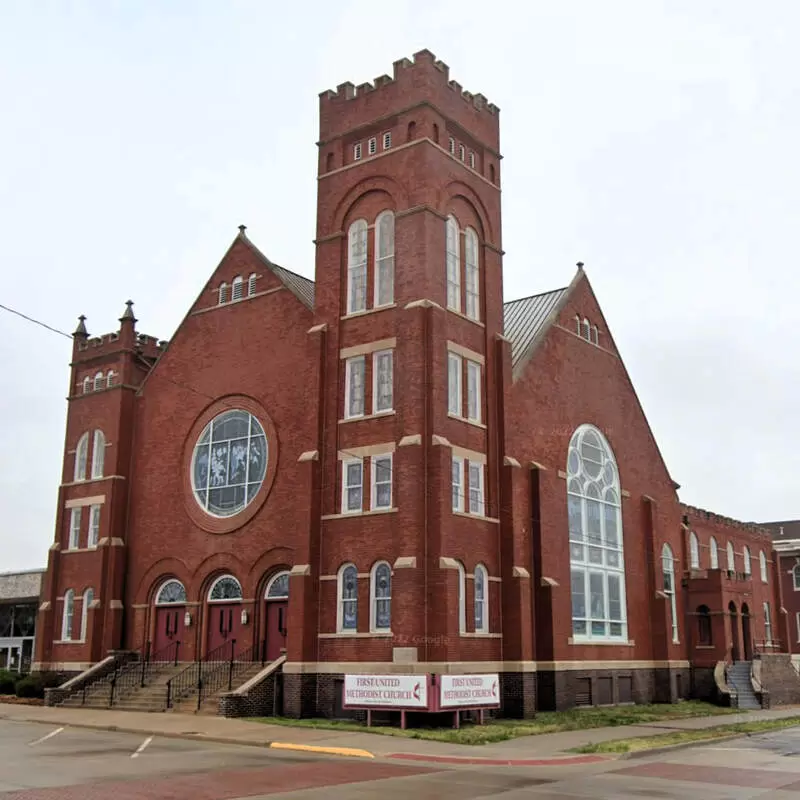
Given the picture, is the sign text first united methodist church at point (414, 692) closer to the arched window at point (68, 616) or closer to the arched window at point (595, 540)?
the arched window at point (595, 540)

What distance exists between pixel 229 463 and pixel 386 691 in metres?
12.4

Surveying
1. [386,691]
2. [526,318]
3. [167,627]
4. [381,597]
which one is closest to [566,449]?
[526,318]

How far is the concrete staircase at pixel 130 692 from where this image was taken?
101ft

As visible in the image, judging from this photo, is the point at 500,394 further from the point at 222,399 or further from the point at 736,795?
the point at 736,795

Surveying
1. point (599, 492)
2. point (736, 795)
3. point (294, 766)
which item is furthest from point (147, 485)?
point (736, 795)

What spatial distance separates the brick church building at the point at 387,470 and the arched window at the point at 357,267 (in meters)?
0.10

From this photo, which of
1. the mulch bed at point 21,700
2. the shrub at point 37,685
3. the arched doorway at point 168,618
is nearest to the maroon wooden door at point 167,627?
the arched doorway at point 168,618

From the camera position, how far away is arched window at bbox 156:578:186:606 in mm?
35438

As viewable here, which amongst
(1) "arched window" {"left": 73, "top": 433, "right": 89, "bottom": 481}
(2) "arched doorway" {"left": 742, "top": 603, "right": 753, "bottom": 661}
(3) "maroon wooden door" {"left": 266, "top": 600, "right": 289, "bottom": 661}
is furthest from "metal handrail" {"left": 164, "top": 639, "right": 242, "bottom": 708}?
(2) "arched doorway" {"left": 742, "top": 603, "right": 753, "bottom": 661}

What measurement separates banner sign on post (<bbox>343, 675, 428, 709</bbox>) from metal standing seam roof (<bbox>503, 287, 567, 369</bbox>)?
12.9 m

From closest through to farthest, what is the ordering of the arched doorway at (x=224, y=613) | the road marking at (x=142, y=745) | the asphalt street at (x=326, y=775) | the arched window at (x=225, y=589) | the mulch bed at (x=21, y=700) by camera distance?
the asphalt street at (x=326, y=775), the road marking at (x=142, y=745), the arched doorway at (x=224, y=613), the arched window at (x=225, y=589), the mulch bed at (x=21, y=700)

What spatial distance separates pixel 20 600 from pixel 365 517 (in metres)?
26.0

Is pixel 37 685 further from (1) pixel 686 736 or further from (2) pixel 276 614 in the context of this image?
(1) pixel 686 736

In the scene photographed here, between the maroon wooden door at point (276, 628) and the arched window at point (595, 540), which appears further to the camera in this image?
the arched window at point (595, 540)
